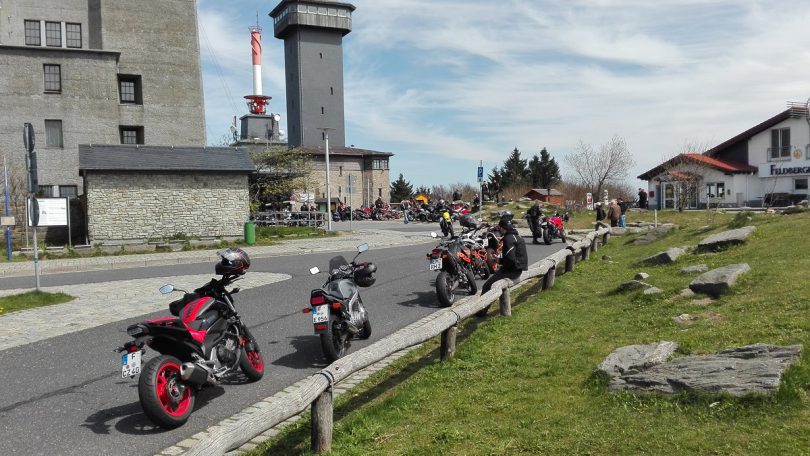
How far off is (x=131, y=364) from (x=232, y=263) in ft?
5.45

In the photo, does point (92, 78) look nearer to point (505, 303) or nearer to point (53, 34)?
point (53, 34)

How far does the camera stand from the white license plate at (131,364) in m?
5.20

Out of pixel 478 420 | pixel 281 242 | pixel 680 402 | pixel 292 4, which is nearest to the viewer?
pixel 680 402

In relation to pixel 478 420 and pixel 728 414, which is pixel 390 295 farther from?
pixel 728 414

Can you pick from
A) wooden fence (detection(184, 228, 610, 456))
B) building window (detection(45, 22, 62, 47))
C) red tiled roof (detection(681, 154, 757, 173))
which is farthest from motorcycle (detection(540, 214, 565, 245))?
building window (detection(45, 22, 62, 47))

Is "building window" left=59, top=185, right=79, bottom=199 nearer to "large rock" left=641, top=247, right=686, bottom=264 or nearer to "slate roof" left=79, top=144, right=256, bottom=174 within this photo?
"slate roof" left=79, top=144, right=256, bottom=174

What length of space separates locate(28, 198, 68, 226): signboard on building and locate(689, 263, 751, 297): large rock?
65.6 ft

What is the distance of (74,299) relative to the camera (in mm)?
12391

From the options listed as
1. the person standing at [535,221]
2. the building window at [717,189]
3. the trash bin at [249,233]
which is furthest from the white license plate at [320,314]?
the building window at [717,189]

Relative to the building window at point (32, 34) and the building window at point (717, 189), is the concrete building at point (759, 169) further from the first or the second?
the building window at point (32, 34)

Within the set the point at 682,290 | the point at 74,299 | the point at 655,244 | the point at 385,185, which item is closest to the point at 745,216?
the point at 655,244

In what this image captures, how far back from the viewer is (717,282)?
8242 millimetres

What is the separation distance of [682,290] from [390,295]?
5.29 meters

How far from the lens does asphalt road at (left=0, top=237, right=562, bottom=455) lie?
17.4ft
